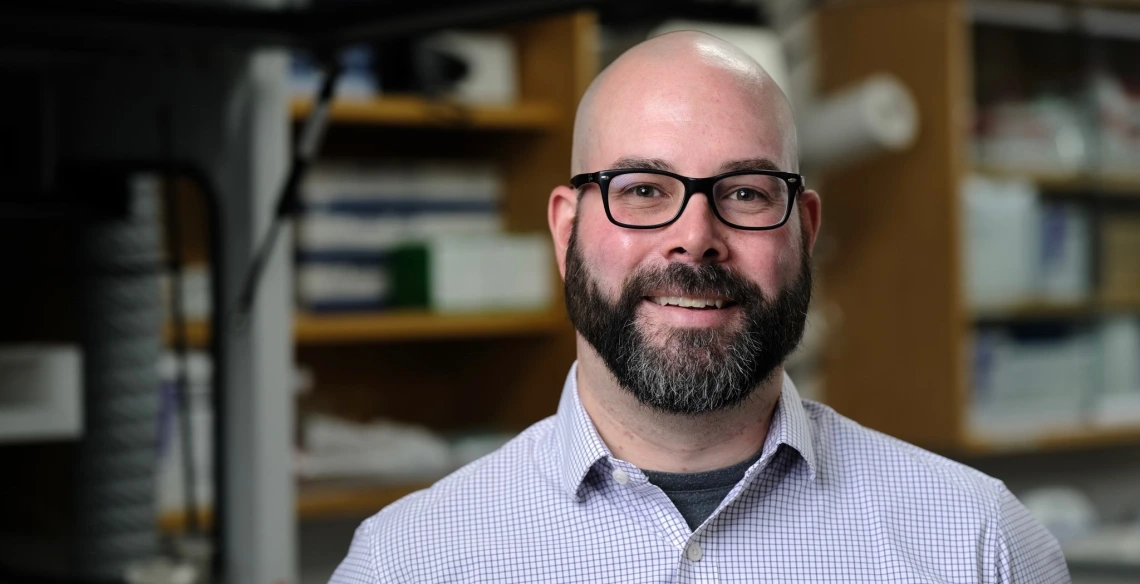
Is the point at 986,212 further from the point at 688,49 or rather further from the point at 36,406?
the point at 36,406

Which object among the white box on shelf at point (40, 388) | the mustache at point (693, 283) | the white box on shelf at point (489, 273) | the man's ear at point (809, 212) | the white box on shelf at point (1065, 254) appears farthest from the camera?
the white box on shelf at point (1065, 254)

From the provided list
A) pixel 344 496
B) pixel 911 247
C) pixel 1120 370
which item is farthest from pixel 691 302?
pixel 1120 370

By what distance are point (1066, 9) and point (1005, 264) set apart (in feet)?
2.01

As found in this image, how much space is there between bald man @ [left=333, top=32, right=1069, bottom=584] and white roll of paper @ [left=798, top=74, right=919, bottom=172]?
140 cm

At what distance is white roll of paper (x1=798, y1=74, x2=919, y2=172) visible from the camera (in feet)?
7.66

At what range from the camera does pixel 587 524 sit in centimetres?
94

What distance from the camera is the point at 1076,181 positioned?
2729mm

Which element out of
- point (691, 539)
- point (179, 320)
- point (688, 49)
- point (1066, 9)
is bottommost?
point (691, 539)

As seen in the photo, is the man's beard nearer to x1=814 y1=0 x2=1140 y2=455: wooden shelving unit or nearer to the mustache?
the mustache

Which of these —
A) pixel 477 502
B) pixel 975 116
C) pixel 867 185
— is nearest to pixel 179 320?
pixel 477 502

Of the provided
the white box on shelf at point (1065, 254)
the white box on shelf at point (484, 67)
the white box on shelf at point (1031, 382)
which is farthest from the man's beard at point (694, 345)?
the white box on shelf at point (1065, 254)

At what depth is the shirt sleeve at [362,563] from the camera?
96 cm

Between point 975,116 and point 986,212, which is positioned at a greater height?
point 975,116

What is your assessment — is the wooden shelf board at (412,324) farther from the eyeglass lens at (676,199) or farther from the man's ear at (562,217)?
the eyeglass lens at (676,199)
